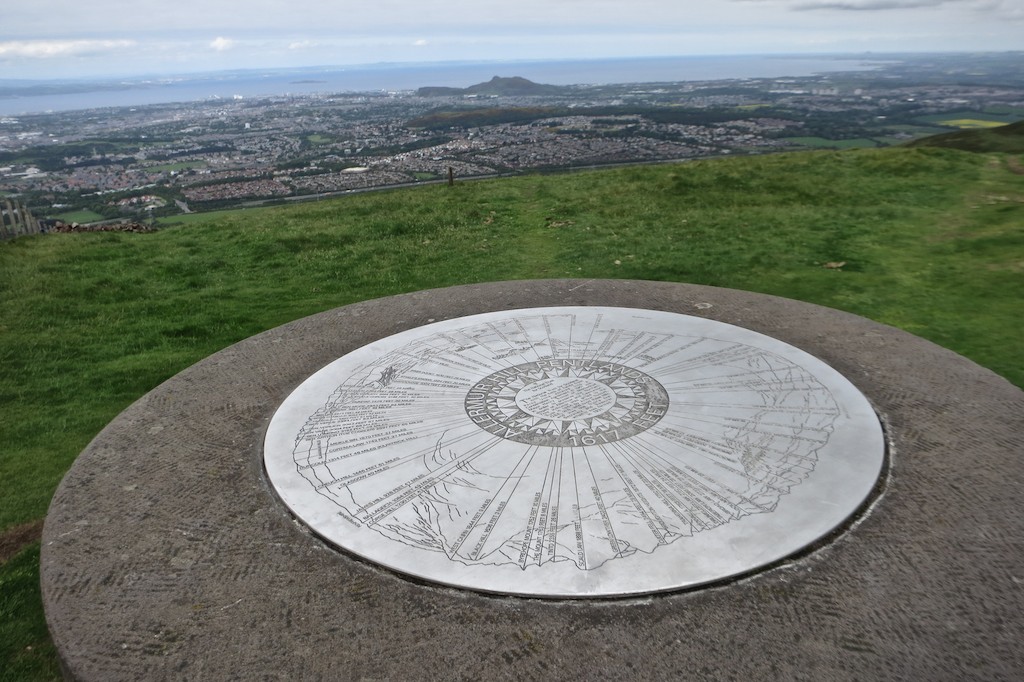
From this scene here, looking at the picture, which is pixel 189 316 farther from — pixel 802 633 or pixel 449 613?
pixel 802 633

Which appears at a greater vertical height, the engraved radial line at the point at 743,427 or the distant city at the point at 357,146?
the engraved radial line at the point at 743,427

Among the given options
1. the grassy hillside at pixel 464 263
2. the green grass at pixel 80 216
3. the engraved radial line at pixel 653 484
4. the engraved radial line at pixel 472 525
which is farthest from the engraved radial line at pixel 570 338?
the green grass at pixel 80 216

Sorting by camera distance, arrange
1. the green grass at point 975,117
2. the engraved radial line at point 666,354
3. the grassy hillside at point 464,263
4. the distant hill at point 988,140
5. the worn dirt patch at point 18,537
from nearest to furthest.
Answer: the worn dirt patch at point 18,537 < the engraved radial line at point 666,354 < the grassy hillside at point 464,263 < the distant hill at point 988,140 < the green grass at point 975,117

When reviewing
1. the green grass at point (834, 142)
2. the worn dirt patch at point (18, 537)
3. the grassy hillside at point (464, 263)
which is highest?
the grassy hillside at point (464, 263)

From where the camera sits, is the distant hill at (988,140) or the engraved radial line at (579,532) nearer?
the engraved radial line at (579,532)

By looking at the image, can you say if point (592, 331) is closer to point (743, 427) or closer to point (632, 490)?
point (743, 427)

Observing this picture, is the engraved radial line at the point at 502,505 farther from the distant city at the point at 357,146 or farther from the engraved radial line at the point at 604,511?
the distant city at the point at 357,146

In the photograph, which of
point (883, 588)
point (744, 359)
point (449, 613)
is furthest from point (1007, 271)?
point (449, 613)

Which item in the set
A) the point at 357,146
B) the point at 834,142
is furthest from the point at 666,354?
the point at 834,142
